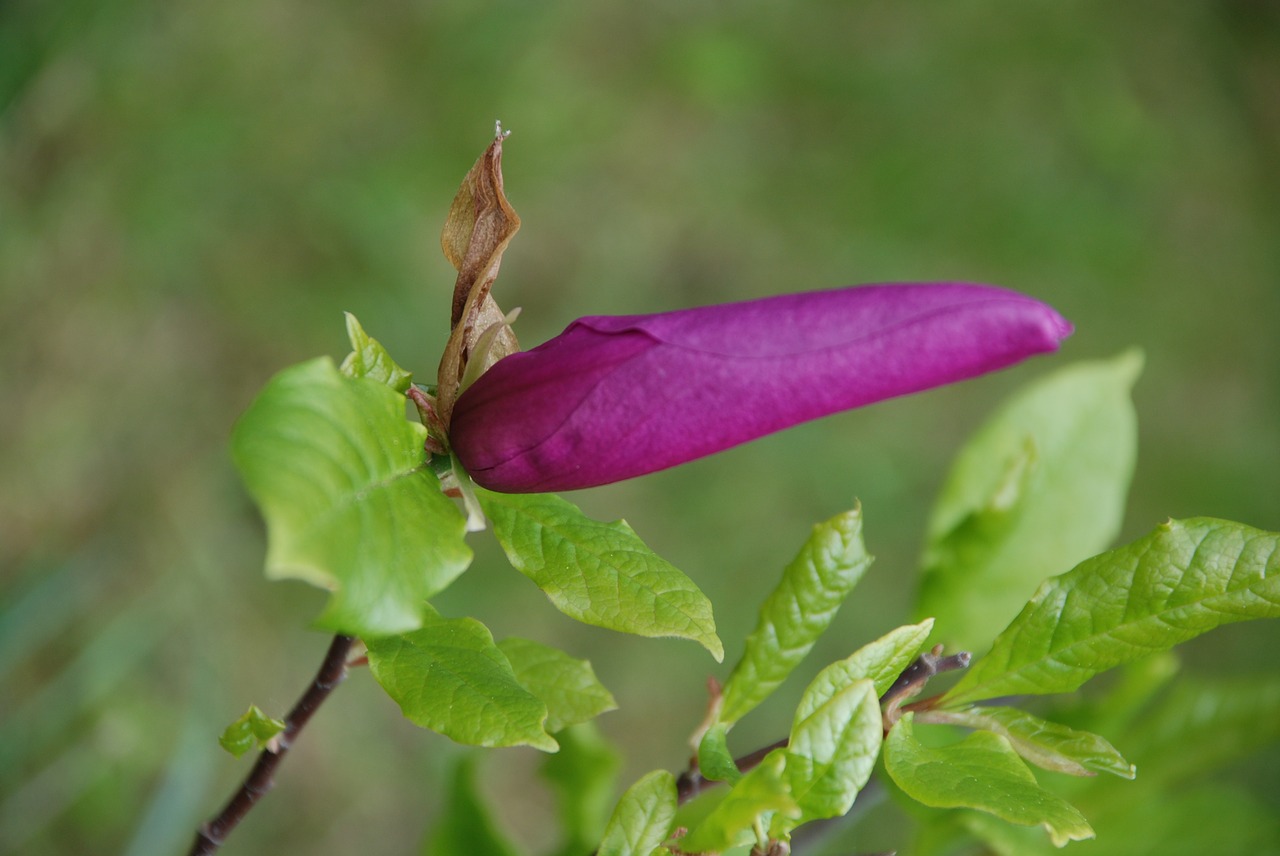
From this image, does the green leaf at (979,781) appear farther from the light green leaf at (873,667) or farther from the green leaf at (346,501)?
the green leaf at (346,501)

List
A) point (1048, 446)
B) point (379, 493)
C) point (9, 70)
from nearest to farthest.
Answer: point (379, 493)
point (1048, 446)
point (9, 70)

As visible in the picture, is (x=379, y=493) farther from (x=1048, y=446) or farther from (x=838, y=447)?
(x=838, y=447)

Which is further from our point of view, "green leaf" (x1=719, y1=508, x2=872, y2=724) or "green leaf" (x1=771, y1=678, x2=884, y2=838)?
→ "green leaf" (x1=719, y1=508, x2=872, y2=724)

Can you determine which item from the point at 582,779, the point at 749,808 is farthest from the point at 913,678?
the point at 582,779

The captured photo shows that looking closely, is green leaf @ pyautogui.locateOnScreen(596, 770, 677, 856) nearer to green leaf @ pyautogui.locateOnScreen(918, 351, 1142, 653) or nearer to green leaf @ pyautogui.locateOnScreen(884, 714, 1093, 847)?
green leaf @ pyautogui.locateOnScreen(884, 714, 1093, 847)

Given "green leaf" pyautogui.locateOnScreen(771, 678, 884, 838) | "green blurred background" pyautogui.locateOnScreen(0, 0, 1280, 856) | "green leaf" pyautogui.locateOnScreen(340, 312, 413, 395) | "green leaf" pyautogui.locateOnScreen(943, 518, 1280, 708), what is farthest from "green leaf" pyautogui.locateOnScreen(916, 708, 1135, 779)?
"green blurred background" pyautogui.locateOnScreen(0, 0, 1280, 856)

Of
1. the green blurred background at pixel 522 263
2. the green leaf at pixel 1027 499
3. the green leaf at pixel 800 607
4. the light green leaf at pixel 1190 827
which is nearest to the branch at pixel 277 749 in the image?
the green leaf at pixel 800 607

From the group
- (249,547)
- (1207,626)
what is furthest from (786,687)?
(1207,626)
